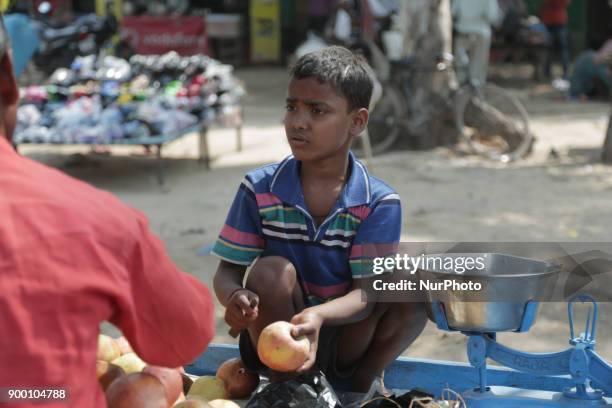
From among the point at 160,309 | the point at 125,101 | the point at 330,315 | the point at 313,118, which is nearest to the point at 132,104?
the point at 125,101

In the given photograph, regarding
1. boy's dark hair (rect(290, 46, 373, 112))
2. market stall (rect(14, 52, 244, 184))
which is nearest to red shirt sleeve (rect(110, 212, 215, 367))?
boy's dark hair (rect(290, 46, 373, 112))

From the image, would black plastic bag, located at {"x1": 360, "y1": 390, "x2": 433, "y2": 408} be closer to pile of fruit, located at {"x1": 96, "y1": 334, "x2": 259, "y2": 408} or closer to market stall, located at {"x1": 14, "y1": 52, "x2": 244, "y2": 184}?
pile of fruit, located at {"x1": 96, "y1": 334, "x2": 259, "y2": 408}

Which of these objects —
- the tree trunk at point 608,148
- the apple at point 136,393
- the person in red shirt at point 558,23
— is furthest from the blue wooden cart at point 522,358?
the person in red shirt at point 558,23

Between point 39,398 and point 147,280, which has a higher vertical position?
point 147,280

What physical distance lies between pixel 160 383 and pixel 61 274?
104cm

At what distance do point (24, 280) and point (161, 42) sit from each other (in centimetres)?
1594

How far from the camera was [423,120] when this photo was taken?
9.54 metres

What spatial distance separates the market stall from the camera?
7.92 meters

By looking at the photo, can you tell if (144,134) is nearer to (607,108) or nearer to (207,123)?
(207,123)

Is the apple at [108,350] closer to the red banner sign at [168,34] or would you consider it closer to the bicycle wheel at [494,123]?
the bicycle wheel at [494,123]

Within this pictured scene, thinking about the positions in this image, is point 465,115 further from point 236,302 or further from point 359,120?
point 236,302

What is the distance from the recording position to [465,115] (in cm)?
961

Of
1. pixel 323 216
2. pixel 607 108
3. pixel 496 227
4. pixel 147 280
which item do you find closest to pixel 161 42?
pixel 607 108

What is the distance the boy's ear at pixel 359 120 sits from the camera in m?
2.91
